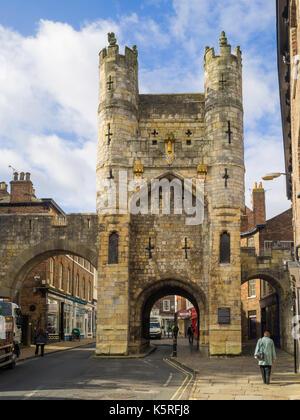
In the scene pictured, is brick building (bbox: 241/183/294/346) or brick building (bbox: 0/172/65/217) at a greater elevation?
brick building (bbox: 0/172/65/217)

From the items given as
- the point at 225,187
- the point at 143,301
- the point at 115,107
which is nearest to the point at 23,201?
the point at 115,107

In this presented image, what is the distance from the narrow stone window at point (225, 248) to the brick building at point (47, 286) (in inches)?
343

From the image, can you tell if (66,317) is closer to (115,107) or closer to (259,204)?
(259,204)

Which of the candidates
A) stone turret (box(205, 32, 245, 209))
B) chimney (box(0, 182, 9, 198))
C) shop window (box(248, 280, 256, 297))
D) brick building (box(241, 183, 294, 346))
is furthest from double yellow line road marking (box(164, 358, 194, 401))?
chimney (box(0, 182, 9, 198))

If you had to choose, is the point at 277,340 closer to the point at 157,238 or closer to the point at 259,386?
the point at 157,238

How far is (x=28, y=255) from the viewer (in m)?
27.4

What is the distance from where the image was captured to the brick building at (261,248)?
34141mm

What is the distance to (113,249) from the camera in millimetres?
25625

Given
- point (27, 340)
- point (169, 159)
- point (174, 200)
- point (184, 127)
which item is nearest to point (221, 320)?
point (174, 200)

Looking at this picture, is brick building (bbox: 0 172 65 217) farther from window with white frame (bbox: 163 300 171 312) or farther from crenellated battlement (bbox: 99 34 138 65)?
window with white frame (bbox: 163 300 171 312)

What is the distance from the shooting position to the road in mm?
11930

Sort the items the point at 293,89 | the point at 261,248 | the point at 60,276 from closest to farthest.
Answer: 1. the point at 293,89
2. the point at 261,248
3. the point at 60,276

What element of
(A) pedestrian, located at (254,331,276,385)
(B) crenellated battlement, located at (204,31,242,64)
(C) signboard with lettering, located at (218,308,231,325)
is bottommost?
(A) pedestrian, located at (254,331,276,385)

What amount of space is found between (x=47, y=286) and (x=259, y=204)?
16678 millimetres
